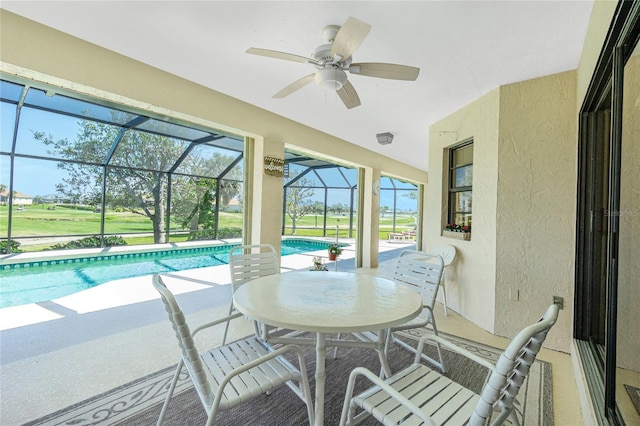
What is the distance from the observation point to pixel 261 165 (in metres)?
3.70

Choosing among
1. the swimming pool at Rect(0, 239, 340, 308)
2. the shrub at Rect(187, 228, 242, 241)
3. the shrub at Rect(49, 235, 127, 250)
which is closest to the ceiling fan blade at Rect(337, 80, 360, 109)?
the swimming pool at Rect(0, 239, 340, 308)

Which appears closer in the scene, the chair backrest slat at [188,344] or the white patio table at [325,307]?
the chair backrest slat at [188,344]

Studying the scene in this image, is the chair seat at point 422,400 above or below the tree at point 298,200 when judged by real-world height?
below

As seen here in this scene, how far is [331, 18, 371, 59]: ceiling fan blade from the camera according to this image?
1407 mm

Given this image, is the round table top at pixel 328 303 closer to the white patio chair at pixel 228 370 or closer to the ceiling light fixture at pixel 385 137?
the white patio chair at pixel 228 370

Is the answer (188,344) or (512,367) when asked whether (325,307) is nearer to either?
(188,344)

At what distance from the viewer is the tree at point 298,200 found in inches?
407

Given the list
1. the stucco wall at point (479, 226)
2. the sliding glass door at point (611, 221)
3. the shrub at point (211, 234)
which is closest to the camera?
the sliding glass door at point (611, 221)

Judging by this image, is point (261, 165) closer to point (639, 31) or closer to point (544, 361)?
point (639, 31)

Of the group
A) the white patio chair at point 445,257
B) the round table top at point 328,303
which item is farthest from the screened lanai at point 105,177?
the white patio chair at point 445,257

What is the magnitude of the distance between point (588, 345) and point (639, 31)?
2.20 metres

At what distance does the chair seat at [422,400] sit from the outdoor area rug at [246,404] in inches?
20.5

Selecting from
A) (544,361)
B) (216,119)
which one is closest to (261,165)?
(216,119)

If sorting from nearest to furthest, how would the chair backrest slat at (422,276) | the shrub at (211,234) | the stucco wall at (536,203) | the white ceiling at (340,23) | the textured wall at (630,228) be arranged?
the textured wall at (630,228) → the white ceiling at (340,23) → the chair backrest slat at (422,276) → the stucco wall at (536,203) → the shrub at (211,234)
